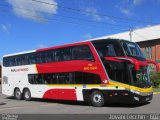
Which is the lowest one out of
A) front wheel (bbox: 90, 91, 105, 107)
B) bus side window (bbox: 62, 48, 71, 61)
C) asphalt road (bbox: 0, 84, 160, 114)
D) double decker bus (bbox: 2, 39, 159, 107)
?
asphalt road (bbox: 0, 84, 160, 114)

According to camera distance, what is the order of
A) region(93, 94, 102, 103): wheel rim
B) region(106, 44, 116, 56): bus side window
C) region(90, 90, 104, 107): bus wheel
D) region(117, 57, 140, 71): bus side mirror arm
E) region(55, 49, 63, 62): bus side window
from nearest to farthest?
region(117, 57, 140, 71): bus side mirror arm < region(106, 44, 116, 56): bus side window < region(90, 90, 104, 107): bus wheel < region(93, 94, 102, 103): wheel rim < region(55, 49, 63, 62): bus side window

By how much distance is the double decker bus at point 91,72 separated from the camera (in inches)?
703

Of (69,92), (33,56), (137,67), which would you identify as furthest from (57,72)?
(137,67)

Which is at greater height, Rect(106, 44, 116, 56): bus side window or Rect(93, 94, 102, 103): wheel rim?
Rect(106, 44, 116, 56): bus side window

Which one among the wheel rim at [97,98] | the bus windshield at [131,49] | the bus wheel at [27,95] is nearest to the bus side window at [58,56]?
the wheel rim at [97,98]

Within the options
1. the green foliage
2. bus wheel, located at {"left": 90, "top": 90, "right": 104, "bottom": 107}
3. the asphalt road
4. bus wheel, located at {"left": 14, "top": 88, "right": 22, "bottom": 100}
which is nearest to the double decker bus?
bus wheel, located at {"left": 90, "top": 90, "right": 104, "bottom": 107}

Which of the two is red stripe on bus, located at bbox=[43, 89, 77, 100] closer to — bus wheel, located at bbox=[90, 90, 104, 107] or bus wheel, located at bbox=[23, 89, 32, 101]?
bus wheel, located at bbox=[90, 90, 104, 107]

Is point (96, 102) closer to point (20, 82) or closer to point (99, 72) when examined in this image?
point (99, 72)

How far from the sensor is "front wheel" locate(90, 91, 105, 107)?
62.1ft

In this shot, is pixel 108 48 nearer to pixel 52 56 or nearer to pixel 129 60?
pixel 129 60

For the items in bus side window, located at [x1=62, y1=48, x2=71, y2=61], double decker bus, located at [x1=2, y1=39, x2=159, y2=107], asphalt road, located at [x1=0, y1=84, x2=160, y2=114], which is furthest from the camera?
bus side window, located at [x1=62, y1=48, x2=71, y2=61]

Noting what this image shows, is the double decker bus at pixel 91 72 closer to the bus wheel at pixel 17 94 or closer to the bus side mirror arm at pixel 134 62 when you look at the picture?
the bus side mirror arm at pixel 134 62

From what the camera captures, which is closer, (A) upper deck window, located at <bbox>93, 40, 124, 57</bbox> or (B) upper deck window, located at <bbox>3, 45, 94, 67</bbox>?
(A) upper deck window, located at <bbox>93, 40, 124, 57</bbox>

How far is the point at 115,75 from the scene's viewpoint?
59.9 feet
